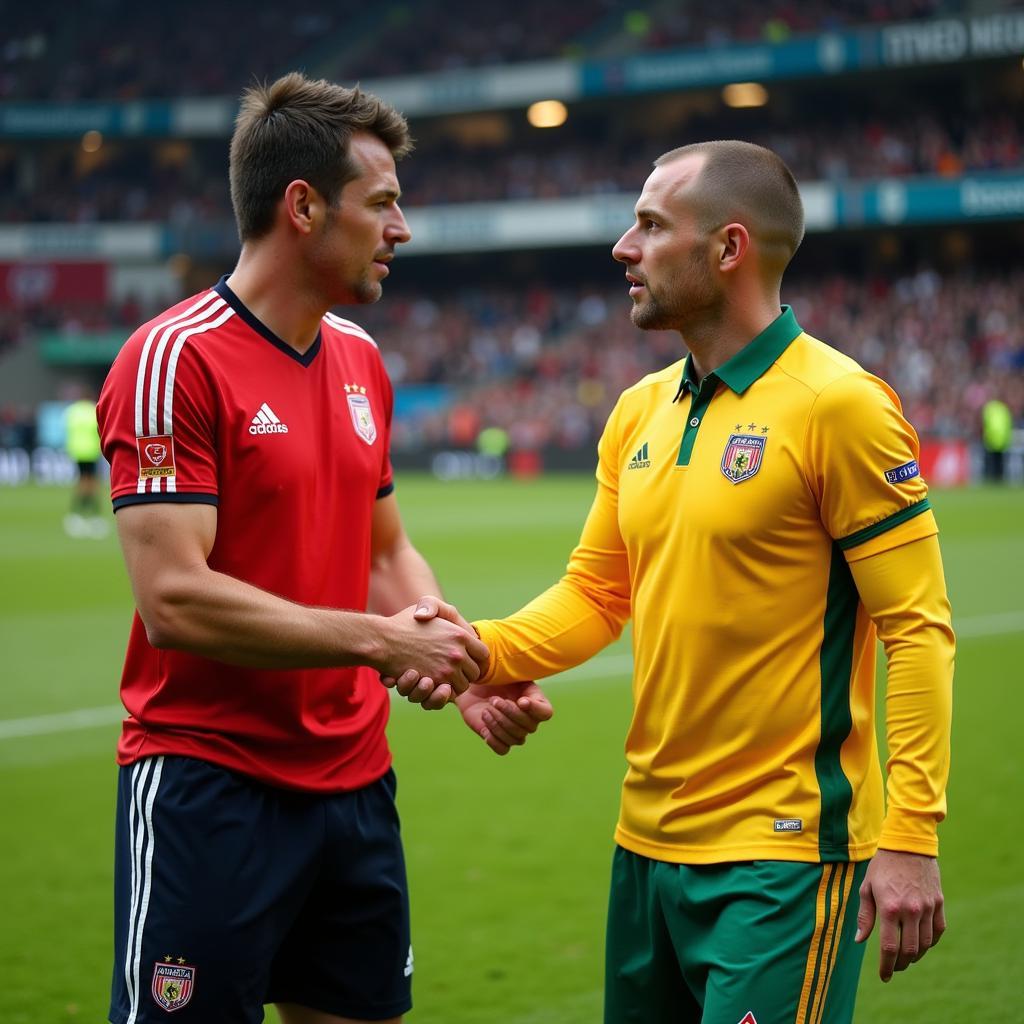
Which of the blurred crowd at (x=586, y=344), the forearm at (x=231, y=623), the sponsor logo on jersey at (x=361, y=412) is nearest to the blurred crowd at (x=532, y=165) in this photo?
the blurred crowd at (x=586, y=344)

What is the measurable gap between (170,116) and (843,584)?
53532mm

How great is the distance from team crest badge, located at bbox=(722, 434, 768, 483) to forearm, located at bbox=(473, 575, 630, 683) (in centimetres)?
72

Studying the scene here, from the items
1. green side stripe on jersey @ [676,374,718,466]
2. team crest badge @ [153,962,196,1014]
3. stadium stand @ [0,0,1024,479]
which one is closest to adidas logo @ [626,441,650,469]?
green side stripe on jersey @ [676,374,718,466]

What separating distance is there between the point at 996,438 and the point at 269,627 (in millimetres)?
30309

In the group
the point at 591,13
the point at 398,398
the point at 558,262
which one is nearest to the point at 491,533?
the point at 398,398

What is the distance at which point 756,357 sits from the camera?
10.3 ft

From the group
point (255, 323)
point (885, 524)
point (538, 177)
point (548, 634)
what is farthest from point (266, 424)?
point (538, 177)

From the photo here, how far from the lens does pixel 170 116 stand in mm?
52750

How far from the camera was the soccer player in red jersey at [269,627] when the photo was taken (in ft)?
10.1

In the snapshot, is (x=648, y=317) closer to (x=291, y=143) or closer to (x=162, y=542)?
(x=291, y=143)

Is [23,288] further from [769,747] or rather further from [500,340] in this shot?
[769,747]

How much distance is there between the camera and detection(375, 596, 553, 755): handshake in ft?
11.1

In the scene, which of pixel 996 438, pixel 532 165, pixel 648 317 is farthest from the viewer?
pixel 532 165

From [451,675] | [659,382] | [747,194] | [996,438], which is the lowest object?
[451,675]
